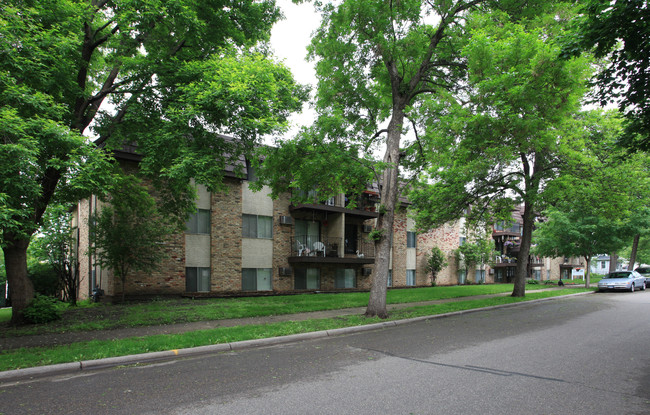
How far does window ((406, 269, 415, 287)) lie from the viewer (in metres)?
27.5

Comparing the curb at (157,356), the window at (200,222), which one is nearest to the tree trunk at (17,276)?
the curb at (157,356)

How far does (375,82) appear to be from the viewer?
1406cm

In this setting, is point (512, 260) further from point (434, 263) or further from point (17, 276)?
point (17, 276)

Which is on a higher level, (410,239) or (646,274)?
(410,239)

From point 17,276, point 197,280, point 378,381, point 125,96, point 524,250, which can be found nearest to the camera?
point 378,381

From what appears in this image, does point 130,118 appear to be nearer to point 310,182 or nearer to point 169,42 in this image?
point 169,42

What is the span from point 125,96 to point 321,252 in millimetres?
12915

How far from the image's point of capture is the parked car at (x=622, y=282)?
2453cm

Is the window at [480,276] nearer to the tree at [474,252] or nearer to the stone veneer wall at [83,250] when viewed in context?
the tree at [474,252]

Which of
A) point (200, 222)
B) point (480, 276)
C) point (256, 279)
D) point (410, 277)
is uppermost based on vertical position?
point (200, 222)

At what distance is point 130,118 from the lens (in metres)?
10.6

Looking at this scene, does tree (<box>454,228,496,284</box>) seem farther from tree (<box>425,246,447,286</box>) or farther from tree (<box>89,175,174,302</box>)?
tree (<box>89,175,174,302</box>)

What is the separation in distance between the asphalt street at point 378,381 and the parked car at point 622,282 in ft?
67.4

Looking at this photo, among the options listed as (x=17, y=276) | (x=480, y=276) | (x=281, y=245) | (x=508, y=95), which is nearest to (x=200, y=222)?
(x=281, y=245)
